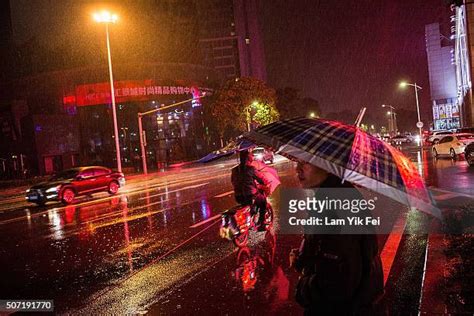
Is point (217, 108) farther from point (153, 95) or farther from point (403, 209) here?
point (403, 209)

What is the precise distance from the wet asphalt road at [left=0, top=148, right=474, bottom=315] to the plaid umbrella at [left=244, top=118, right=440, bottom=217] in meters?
2.50

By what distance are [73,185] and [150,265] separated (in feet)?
47.0

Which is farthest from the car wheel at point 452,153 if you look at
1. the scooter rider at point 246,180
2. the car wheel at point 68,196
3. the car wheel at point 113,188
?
the scooter rider at point 246,180

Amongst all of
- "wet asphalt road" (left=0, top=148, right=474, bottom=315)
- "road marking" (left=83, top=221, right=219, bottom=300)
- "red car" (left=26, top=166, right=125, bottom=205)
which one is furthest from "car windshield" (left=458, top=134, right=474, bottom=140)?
"road marking" (left=83, top=221, right=219, bottom=300)

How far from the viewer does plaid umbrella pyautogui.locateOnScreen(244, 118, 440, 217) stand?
9.86 ft

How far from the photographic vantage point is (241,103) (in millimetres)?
58844

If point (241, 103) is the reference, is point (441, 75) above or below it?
above

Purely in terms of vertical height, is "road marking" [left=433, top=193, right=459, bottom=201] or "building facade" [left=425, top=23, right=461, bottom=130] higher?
"building facade" [left=425, top=23, right=461, bottom=130]

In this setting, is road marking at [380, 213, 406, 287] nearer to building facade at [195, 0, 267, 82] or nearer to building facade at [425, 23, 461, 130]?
building facade at [425, 23, 461, 130]

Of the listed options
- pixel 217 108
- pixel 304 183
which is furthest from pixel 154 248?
pixel 217 108

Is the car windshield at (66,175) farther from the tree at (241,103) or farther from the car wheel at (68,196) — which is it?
the tree at (241,103)

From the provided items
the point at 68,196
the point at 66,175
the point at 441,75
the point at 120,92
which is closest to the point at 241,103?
the point at 120,92

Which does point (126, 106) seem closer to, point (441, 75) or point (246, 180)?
point (246, 180)

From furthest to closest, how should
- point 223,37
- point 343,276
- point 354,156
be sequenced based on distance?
point 223,37, point 354,156, point 343,276
